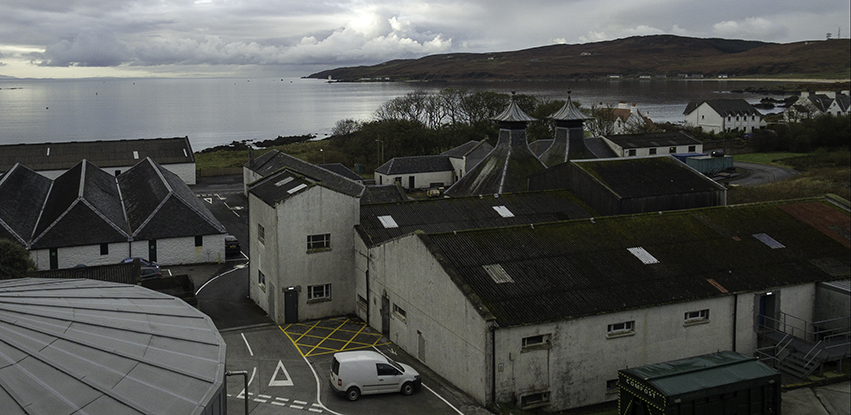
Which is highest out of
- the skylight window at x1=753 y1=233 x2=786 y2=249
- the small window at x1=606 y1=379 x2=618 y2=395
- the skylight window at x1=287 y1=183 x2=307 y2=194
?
the skylight window at x1=287 y1=183 x2=307 y2=194

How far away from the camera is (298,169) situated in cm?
5591

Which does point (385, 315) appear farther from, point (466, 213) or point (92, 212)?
point (92, 212)

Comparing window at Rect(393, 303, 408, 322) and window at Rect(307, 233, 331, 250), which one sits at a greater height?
window at Rect(307, 233, 331, 250)

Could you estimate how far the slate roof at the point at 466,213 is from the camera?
1376 inches

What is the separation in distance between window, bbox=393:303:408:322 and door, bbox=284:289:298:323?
621 cm

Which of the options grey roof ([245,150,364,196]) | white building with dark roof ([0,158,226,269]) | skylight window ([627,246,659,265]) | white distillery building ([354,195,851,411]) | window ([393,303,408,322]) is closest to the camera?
white distillery building ([354,195,851,411])

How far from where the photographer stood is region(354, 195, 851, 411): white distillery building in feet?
79.7

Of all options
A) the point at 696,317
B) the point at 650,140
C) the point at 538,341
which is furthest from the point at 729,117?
the point at 538,341

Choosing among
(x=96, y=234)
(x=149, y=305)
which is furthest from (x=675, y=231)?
(x=96, y=234)

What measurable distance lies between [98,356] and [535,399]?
612 inches

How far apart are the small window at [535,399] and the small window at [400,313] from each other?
6.96 meters

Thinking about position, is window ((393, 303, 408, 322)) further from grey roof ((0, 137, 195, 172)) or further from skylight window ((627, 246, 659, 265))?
grey roof ((0, 137, 195, 172))

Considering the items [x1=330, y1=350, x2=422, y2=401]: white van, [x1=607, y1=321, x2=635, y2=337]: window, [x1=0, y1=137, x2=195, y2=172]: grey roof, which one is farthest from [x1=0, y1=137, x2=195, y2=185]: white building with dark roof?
[x1=607, y1=321, x2=635, y2=337]: window

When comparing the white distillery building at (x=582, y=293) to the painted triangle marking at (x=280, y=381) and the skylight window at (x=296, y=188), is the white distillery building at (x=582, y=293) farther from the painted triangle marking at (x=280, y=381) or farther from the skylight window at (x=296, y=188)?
the painted triangle marking at (x=280, y=381)
